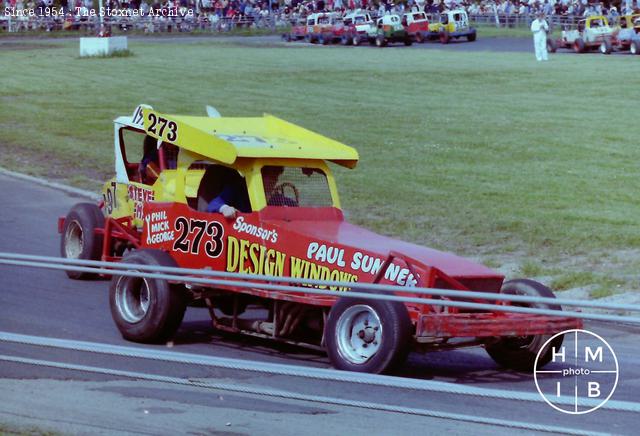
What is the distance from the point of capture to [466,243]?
15.5 m

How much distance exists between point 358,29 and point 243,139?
52.6 m

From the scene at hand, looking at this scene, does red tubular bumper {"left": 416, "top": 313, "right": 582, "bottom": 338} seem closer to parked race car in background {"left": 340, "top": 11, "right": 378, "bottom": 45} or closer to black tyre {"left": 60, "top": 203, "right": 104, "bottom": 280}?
black tyre {"left": 60, "top": 203, "right": 104, "bottom": 280}

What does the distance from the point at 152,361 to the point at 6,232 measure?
723 cm

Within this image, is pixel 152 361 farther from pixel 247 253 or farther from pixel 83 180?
pixel 83 180

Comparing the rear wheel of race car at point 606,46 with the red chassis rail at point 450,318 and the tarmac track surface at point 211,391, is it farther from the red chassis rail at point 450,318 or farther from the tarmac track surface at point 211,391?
the red chassis rail at point 450,318

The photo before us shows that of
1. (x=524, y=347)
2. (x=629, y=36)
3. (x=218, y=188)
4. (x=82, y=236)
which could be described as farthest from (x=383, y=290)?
(x=629, y=36)

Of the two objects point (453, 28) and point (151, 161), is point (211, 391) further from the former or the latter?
point (453, 28)

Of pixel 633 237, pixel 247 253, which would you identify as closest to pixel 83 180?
pixel 633 237

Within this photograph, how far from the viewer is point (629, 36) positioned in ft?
168

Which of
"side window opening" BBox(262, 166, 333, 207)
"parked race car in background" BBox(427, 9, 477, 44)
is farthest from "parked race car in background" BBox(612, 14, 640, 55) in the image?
"side window opening" BBox(262, 166, 333, 207)

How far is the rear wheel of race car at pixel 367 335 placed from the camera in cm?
891

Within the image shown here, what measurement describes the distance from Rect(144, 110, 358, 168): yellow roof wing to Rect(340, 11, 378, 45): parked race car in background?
50.3m

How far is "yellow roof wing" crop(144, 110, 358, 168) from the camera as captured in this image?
10.9m

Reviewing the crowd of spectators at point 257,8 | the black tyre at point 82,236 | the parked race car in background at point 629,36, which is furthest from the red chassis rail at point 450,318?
the crowd of spectators at point 257,8
